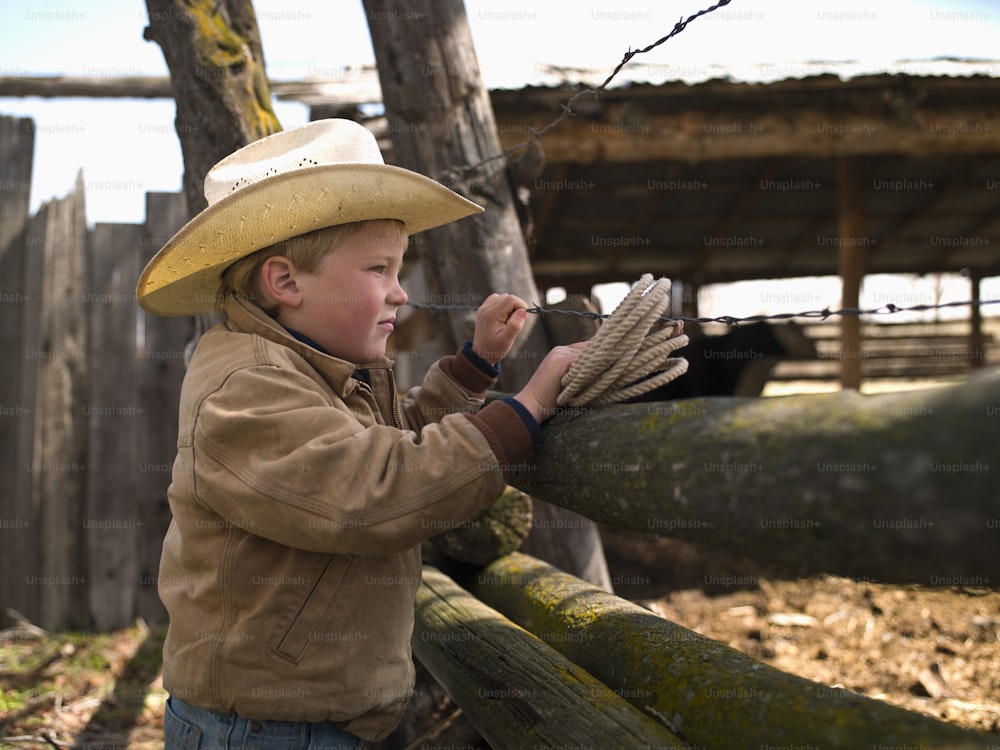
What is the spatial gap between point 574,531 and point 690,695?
1450 mm

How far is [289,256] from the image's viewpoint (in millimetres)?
1729

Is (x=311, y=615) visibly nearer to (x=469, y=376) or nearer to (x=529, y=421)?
(x=529, y=421)

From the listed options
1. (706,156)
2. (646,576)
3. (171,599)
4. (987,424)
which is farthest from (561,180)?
(987,424)

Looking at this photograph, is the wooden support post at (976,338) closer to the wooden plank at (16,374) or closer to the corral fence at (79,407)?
the corral fence at (79,407)

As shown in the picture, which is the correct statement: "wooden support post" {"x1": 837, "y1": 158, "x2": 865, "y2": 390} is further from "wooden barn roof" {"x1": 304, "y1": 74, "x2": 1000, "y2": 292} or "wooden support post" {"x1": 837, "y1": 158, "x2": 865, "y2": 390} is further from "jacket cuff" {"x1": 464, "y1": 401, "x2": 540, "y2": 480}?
"jacket cuff" {"x1": 464, "y1": 401, "x2": 540, "y2": 480}

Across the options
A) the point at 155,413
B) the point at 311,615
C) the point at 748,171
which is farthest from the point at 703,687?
the point at 748,171

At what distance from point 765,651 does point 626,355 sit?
9.35 feet

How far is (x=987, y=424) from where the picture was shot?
2.52 feet

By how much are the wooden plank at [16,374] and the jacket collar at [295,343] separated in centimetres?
369

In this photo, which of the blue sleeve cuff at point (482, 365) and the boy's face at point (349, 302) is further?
the blue sleeve cuff at point (482, 365)

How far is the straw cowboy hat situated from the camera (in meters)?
1.66

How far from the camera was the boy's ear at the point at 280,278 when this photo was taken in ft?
5.64

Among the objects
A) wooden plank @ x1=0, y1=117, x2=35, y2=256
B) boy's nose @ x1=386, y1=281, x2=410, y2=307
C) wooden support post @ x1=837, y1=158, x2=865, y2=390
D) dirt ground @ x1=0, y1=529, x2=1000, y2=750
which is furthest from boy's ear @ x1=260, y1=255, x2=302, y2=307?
wooden support post @ x1=837, y1=158, x2=865, y2=390

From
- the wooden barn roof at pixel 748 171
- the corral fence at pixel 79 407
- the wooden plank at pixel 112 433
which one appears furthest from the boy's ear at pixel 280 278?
the wooden plank at pixel 112 433
